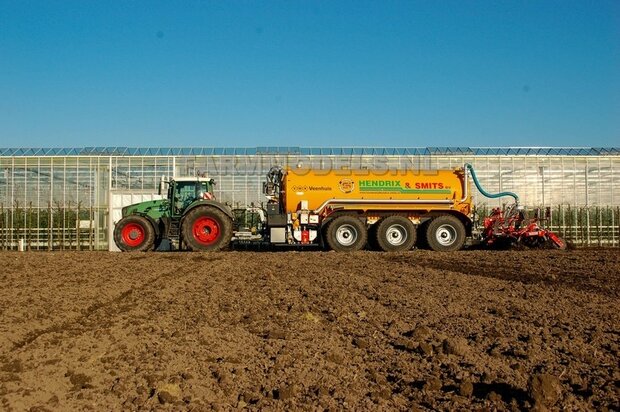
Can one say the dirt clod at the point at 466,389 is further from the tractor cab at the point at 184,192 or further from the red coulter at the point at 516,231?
the red coulter at the point at 516,231

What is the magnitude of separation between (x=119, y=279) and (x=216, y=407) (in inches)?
285

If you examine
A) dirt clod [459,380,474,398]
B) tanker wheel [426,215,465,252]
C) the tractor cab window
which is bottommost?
dirt clod [459,380,474,398]

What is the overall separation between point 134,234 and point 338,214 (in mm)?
5939

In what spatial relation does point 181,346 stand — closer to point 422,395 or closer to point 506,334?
point 422,395

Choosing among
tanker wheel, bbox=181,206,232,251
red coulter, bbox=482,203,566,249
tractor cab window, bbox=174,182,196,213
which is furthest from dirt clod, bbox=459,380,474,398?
red coulter, bbox=482,203,566,249

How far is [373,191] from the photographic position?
61.8 feet

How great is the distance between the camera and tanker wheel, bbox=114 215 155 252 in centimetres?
1836

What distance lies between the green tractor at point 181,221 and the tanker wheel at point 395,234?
4.32m

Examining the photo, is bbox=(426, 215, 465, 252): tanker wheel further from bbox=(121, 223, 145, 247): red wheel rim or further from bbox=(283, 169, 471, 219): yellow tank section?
bbox=(121, 223, 145, 247): red wheel rim

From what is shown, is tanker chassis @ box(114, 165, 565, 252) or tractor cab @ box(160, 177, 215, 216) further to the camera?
tractor cab @ box(160, 177, 215, 216)

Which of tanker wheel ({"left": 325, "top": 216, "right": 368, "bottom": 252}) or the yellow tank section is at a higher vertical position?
the yellow tank section

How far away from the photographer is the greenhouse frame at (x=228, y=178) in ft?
88.6

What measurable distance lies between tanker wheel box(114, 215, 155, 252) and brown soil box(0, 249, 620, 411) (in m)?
7.43

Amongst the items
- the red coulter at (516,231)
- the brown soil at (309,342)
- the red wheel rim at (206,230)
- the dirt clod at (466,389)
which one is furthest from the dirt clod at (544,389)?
the red coulter at (516,231)
